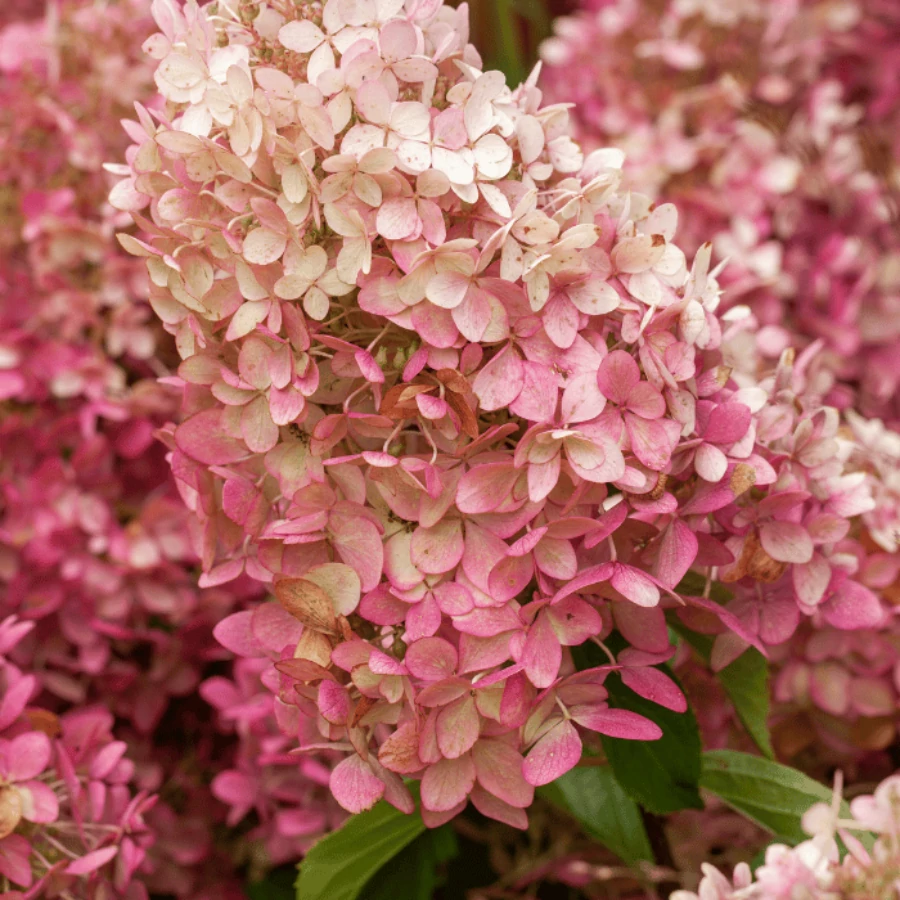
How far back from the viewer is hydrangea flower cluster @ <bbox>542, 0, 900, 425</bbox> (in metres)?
0.99

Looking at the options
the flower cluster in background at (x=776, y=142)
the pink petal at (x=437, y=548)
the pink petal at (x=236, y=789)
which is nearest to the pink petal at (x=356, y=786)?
the pink petal at (x=437, y=548)

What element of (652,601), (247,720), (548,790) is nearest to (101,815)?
(247,720)

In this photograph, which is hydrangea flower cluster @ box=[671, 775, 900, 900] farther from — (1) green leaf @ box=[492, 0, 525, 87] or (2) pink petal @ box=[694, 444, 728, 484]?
(1) green leaf @ box=[492, 0, 525, 87]

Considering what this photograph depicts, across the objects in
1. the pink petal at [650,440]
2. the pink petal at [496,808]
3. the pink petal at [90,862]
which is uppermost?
the pink petal at [650,440]

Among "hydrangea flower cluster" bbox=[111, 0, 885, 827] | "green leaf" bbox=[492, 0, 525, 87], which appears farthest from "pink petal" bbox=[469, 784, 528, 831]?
"green leaf" bbox=[492, 0, 525, 87]

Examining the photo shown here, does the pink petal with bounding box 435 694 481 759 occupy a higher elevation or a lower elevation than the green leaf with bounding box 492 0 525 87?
lower

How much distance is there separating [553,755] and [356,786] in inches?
3.7

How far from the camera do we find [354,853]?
0.59 m

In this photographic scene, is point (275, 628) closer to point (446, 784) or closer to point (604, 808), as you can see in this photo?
point (446, 784)

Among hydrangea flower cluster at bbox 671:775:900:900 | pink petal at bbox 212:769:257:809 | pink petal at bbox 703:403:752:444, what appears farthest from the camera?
pink petal at bbox 212:769:257:809

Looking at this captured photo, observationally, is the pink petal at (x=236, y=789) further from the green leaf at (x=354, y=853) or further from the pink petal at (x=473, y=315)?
the pink petal at (x=473, y=315)

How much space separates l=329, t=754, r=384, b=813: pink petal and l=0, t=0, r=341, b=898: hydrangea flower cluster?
0.89 ft

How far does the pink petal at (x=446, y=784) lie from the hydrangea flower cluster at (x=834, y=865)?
109 mm

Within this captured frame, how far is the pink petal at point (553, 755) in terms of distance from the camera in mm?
460
